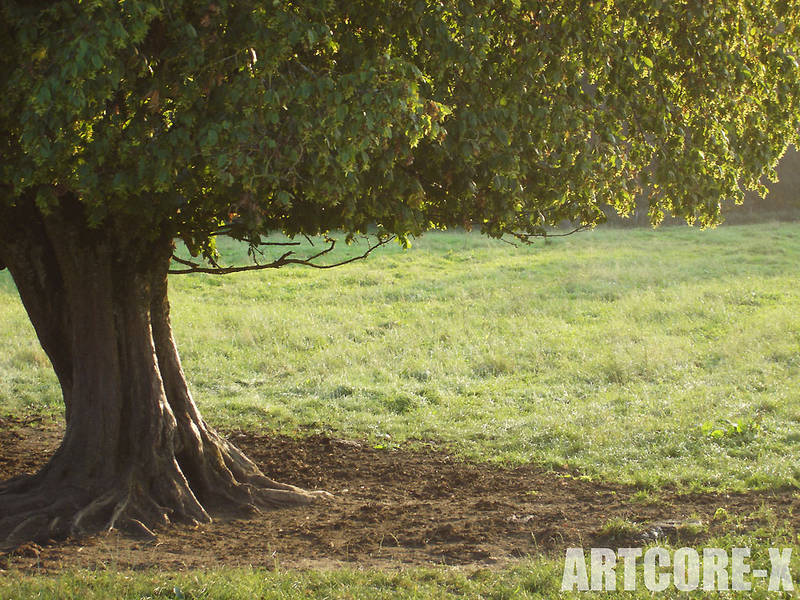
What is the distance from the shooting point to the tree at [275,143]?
6.41 meters

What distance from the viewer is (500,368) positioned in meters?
17.3

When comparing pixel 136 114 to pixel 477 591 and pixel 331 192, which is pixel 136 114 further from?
pixel 477 591

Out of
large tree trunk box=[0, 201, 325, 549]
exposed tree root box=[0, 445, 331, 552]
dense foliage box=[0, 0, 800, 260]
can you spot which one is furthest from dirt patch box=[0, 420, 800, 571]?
dense foliage box=[0, 0, 800, 260]

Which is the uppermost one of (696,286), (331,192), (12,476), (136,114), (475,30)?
(475,30)

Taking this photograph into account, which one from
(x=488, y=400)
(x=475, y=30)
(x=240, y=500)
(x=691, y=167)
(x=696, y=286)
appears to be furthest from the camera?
(x=696, y=286)

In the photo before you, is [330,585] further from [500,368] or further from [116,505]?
[500,368]

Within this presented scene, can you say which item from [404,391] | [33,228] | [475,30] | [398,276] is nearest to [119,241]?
[33,228]

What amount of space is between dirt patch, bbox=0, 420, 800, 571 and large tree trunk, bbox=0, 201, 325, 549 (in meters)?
0.56

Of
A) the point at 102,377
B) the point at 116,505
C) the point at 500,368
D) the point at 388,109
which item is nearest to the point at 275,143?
the point at 388,109

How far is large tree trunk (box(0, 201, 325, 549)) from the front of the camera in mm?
8844

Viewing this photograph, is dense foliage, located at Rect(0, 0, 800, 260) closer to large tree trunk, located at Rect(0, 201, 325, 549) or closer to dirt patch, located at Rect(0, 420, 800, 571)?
large tree trunk, located at Rect(0, 201, 325, 549)

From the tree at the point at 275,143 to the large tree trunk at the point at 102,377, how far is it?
0.02 m

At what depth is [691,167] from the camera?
27.8 ft

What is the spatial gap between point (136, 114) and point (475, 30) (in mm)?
2643
